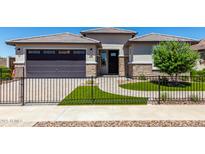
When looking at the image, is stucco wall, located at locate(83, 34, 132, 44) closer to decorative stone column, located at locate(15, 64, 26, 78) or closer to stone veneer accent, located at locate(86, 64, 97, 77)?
stone veneer accent, located at locate(86, 64, 97, 77)

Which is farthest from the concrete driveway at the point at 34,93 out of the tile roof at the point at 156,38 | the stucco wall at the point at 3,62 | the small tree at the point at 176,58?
the stucco wall at the point at 3,62

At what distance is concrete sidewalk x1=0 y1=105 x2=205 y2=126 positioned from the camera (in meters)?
7.23

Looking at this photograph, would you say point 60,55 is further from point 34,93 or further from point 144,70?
point 34,93

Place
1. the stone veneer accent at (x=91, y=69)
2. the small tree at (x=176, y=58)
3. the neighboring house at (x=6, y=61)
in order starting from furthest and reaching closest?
the neighboring house at (x=6, y=61) < the stone veneer accent at (x=91, y=69) < the small tree at (x=176, y=58)

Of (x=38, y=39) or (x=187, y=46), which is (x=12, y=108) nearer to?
(x=187, y=46)

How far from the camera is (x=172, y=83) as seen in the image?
1727 cm

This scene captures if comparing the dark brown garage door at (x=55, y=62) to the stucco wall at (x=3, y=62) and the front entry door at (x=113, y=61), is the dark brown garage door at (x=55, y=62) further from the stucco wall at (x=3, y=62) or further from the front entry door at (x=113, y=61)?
the stucco wall at (x=3, y=62)

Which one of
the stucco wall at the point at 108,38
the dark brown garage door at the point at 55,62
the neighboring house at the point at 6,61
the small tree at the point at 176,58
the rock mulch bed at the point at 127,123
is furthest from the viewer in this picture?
the neighboring house at the point at 6,61

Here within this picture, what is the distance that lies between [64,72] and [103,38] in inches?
255

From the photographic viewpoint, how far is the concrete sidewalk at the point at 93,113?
7.23 meters

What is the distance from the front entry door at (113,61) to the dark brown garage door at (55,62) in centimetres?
470

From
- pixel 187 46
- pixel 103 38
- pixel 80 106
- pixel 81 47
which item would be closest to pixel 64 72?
pixel 81 47

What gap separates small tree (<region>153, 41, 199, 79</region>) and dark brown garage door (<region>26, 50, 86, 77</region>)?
28.7ft

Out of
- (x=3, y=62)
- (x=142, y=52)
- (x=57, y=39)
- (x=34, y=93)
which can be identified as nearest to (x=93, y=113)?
(x=34, y=93)
